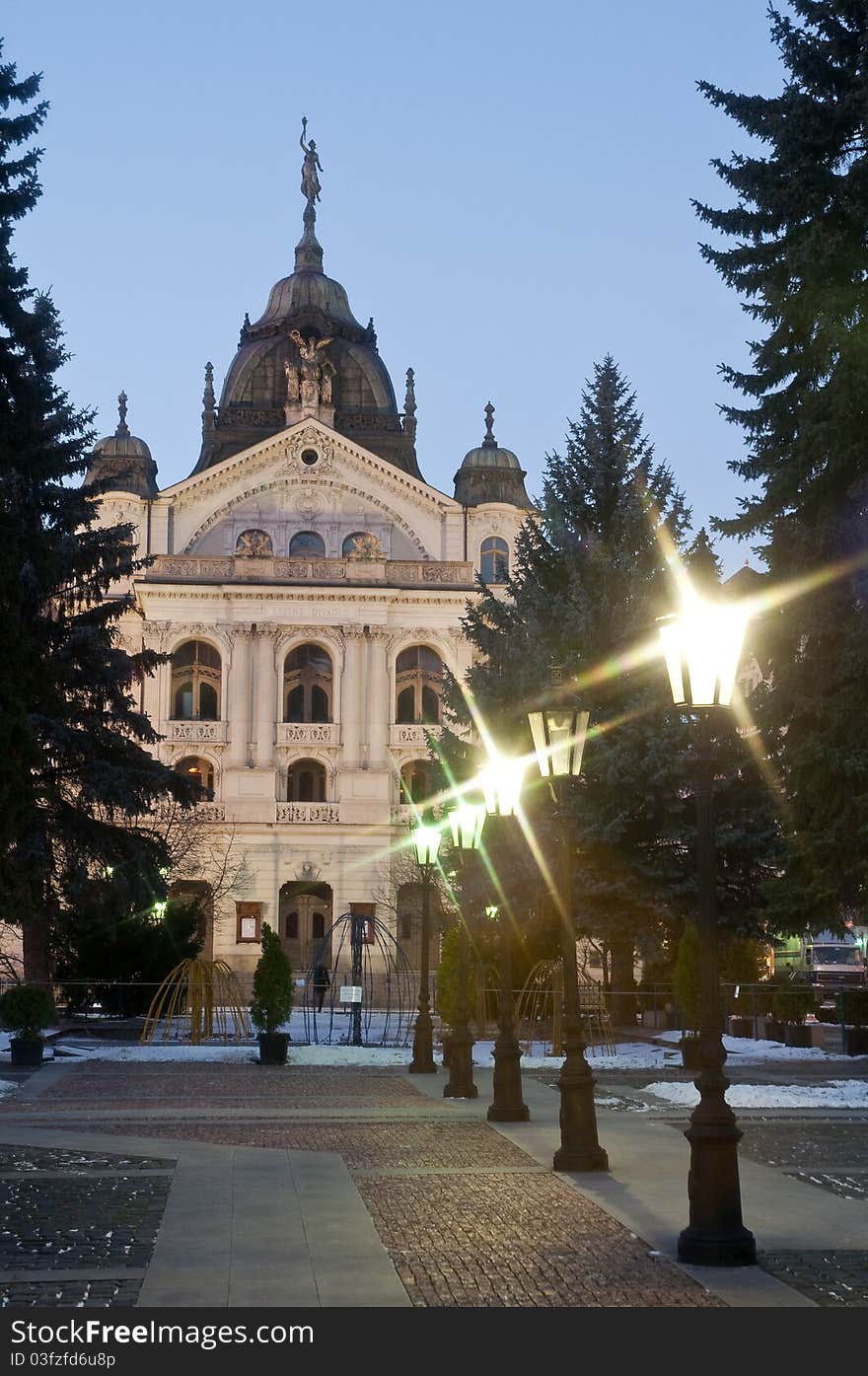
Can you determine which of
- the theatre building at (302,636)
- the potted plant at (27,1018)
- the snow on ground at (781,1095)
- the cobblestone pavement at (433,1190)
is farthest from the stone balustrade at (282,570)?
the snow on ground at (781,1095)

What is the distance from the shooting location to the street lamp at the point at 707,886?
387 inches

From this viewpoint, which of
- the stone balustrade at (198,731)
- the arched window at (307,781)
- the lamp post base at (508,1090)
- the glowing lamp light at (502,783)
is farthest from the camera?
the arched window at (307,781)

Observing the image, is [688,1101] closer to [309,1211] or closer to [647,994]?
[309,1211]

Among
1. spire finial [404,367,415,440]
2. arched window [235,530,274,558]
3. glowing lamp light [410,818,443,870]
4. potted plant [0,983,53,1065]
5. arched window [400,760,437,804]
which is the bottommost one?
potted plant [0,983,53,1065]

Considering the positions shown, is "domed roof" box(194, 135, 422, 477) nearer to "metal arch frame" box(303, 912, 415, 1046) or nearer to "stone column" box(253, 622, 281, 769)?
"stone column" box(253, 622, 281, 769)

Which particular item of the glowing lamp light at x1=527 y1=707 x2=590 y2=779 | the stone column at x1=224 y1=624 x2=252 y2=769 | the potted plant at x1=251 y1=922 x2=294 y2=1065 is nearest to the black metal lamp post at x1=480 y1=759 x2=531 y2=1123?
the glowing lamp light at x1=527 y1=707 x2=590 y2=779

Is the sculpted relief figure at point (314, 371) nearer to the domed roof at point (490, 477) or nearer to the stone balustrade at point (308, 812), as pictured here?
the domed roof at point (490, 477)

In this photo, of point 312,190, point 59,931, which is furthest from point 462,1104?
point 312,190

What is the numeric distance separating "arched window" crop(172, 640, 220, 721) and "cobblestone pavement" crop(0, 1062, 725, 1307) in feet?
134

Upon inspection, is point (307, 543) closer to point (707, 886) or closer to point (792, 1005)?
point (792, 1005)

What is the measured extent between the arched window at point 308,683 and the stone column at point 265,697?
117cm

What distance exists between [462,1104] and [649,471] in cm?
2130

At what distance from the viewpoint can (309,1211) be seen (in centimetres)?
1139

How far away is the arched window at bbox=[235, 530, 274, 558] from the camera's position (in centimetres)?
6494
